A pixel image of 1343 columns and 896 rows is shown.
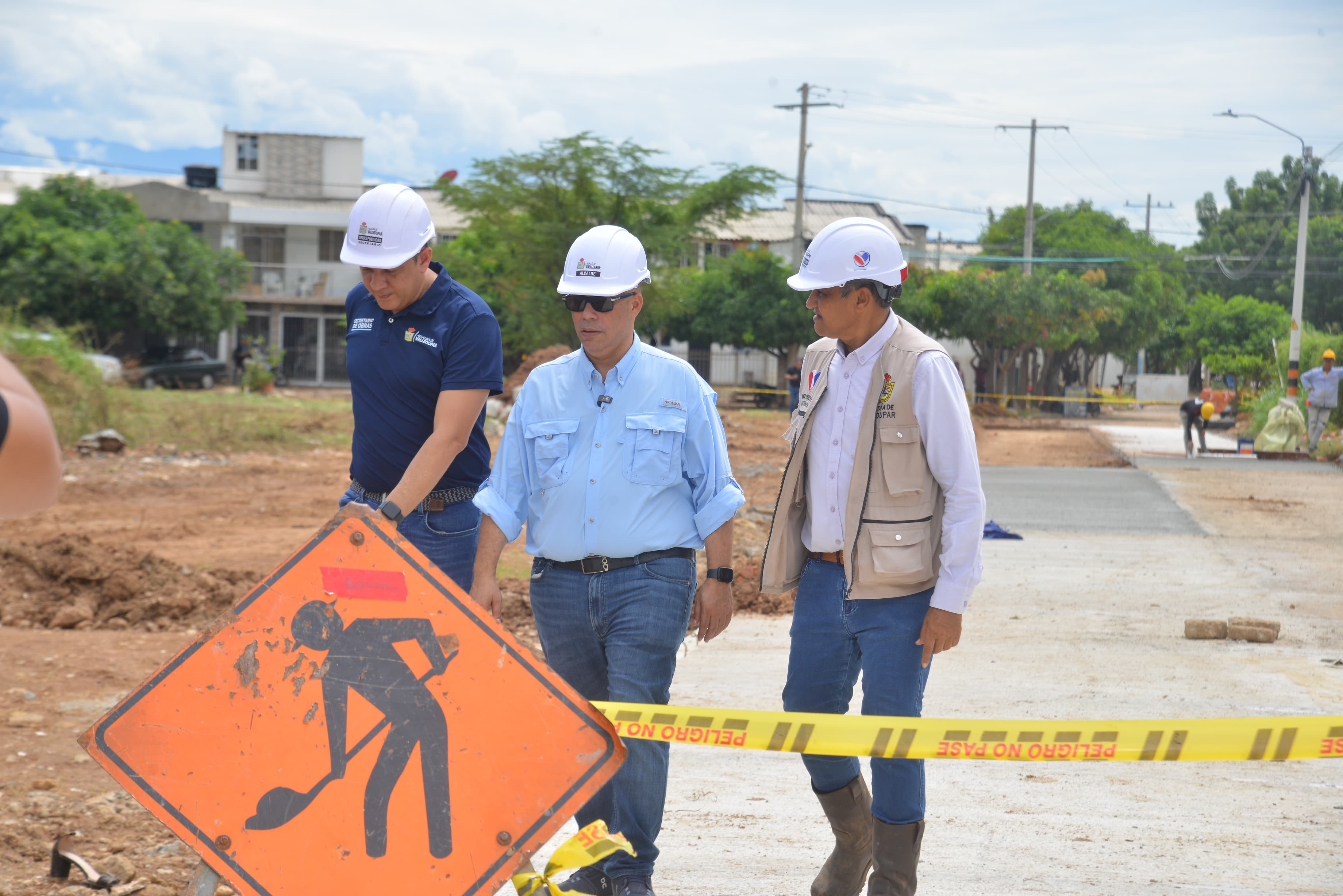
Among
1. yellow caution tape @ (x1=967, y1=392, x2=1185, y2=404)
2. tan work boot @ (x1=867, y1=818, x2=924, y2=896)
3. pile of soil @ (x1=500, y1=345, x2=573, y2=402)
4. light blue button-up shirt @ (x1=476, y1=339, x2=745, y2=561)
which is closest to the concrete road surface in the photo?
tan work boot @ (x1=867, y1=818, x2=924, y2=896)

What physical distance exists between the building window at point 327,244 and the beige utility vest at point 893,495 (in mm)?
53057

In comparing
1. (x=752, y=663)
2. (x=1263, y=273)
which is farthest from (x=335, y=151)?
(x=752, y=663)

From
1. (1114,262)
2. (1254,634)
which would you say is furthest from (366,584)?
(1114,262)

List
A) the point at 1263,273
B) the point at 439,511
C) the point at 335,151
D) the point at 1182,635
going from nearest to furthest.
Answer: the point at 439,511 → the point at 1182,635 → the point at 335,151 → the point at 1263,273

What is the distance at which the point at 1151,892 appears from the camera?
152 inches

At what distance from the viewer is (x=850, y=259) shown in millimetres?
3625

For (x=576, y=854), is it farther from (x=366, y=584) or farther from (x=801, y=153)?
(x=801, y=153)

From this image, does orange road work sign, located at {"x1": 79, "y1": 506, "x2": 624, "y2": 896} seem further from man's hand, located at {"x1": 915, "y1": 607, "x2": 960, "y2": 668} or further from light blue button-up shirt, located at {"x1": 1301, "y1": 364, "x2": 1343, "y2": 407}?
light blue button-up shirt, located at {"x1": 1301, "y1": 364, "x2": 1343, "y2": 407}

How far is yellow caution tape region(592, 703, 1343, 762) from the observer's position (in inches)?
122

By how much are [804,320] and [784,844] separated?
4173 centimetres

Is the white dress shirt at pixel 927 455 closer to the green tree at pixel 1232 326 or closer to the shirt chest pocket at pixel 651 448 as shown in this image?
the shirt chest pocket at pixel 651 448

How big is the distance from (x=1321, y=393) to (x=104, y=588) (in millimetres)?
21271

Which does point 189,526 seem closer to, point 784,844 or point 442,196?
point 784,844

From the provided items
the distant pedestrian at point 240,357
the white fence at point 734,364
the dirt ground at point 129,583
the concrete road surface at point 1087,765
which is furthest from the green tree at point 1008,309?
the concrete road surface at point 1087,765
